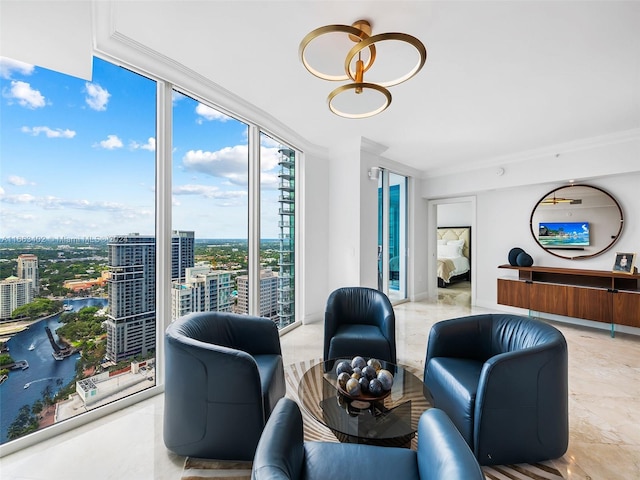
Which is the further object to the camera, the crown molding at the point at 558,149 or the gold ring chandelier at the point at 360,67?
the crown molding at the point at 558,149

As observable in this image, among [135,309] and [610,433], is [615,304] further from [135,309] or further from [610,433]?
[135,309]

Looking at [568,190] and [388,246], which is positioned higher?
[568,190]

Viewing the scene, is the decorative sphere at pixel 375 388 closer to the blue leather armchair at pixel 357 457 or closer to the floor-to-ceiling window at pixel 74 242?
the blue leather armchair at pixel 357 457

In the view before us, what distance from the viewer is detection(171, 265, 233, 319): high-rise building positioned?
258cm

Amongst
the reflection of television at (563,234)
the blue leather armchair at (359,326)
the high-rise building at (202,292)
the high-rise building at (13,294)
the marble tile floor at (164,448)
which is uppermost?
the reflection of television at (563,234)

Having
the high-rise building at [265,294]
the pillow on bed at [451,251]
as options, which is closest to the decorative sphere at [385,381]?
the high-rise building at [265,294]

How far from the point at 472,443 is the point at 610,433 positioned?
1123 millimetres

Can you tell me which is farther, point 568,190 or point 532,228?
point 532,228

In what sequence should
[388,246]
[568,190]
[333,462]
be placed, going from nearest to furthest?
[333,462] < [568,190] < [388,246]

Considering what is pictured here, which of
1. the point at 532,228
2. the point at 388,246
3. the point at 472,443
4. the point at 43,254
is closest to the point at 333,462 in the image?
the point at 472,443

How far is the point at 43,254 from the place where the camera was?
1.86 m

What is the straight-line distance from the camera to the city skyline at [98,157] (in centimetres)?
177

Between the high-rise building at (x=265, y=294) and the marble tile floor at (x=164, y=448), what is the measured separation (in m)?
1.20

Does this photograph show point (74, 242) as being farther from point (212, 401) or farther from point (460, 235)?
point (460, 235)
